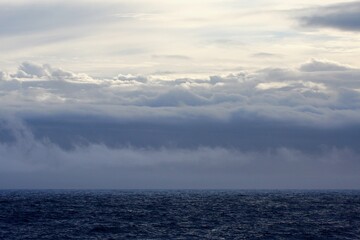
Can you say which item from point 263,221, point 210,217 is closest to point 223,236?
point 263,221

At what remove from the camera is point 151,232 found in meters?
85.6

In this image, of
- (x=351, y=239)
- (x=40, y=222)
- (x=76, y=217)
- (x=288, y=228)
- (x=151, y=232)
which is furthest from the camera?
(x=76, y=217)

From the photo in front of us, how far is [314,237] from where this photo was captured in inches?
3246

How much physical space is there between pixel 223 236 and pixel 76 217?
35.3 metres

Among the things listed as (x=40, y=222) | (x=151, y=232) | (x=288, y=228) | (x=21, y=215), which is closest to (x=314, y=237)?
(x=288, y=228)

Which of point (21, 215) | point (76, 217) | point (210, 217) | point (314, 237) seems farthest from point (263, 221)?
point (21, 215)

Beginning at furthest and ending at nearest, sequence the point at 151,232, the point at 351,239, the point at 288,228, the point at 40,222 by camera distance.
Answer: the point at 40,222 → the point at 288,228 → the point at 151,232 → the point at 351,239

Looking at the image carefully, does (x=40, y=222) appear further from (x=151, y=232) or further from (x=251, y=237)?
(x=251, y=237)

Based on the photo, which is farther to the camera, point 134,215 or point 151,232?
point 134,215

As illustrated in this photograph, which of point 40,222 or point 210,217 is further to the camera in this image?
point 210,217

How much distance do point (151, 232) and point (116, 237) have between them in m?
6.35

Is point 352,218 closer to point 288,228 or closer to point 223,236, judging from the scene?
point 288,228

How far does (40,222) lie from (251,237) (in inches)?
1295

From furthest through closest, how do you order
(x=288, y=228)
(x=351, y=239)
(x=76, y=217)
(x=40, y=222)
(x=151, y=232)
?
1. (x=76, y=217)
2. (x=40, y=222)
3. (x=288, y=228)
4. (x=151, y=232)
5. (x=351, y=239)
